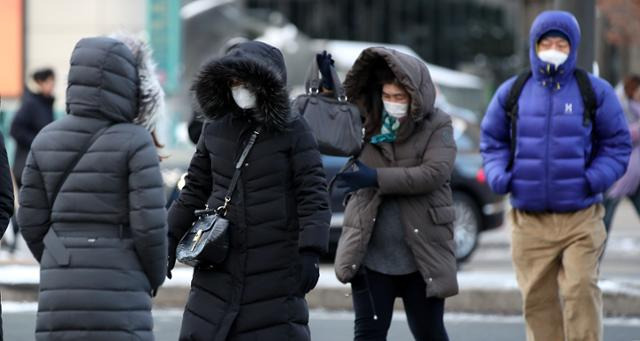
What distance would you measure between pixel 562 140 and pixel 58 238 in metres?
2.56

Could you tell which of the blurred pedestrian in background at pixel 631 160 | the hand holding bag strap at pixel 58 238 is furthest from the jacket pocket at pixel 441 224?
the blurred pedestrian in background at pixel 631 160

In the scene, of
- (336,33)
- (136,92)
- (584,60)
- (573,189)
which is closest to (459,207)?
(584,60)

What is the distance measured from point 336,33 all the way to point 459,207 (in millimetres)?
44239

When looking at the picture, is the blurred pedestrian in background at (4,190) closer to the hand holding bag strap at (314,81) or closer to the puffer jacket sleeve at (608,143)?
the hand holding bag strap at (314,81)

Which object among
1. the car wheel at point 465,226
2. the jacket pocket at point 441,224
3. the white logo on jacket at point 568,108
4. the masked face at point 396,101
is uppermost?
the masked face at point 396,101

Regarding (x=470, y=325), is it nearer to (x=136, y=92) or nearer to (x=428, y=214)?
(x=428, y=214)

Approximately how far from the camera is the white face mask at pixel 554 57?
23.3ft

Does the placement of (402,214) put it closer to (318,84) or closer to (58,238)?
(318,84)

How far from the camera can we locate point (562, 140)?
7.09 m

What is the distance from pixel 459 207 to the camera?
14.3 m

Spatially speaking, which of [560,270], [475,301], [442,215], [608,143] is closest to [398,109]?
[442,215]

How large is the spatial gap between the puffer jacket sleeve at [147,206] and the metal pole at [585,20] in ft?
17.5

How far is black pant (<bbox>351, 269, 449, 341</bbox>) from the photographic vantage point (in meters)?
6.68

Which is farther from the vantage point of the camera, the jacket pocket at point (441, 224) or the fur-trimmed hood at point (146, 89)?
the jacket pocket at point (441, 224)
